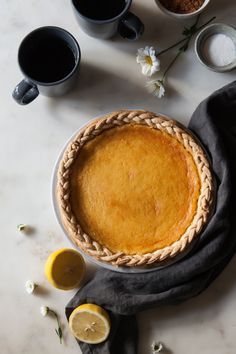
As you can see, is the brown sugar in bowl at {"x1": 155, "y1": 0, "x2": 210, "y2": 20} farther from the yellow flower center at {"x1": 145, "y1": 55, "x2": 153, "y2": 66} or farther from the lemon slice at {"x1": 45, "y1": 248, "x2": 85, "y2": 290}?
the lemon slice at {"x1": 45, "y1": 248, "x2": 85, "y2": 290}

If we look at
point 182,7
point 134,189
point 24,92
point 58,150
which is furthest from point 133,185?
point 182,7

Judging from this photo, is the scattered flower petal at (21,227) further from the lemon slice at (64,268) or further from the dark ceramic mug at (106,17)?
the dark ceramic mug at (106,17)

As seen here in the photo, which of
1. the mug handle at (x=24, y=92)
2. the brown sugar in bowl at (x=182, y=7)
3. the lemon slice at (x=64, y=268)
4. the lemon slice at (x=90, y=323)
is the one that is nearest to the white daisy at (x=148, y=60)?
the brown sugar in bowl at (x=182, y=7)

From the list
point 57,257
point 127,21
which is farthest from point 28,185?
point 127,21

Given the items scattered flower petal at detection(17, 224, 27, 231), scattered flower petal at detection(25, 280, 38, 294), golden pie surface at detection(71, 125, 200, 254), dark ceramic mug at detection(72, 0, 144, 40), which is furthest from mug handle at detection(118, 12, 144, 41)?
scattered flower petal at detection(25, 280, 38, 294)

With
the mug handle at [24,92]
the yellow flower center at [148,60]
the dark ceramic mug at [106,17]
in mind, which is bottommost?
the mug handle at [24,92]

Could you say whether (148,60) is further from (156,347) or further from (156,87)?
(156,347)
